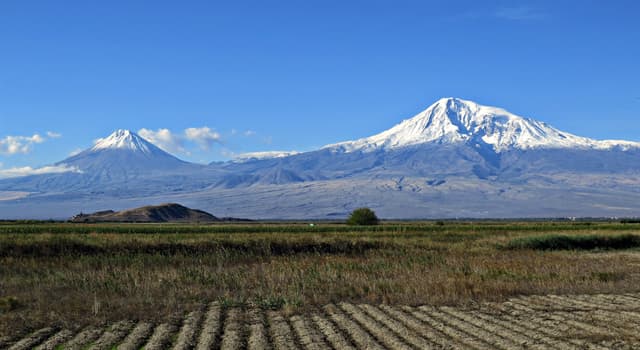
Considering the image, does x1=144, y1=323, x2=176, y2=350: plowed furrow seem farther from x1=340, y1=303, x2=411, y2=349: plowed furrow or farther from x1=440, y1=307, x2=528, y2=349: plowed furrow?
x1=440, y1=307, x2=528, y2=349: plowed furrow

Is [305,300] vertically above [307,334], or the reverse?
[305,300]

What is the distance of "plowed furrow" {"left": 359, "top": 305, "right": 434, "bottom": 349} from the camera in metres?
12.9

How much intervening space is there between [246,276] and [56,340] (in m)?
11.6

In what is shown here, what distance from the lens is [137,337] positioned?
13633 millimetres

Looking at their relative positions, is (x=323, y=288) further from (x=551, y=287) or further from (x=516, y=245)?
(x=516, y=245)

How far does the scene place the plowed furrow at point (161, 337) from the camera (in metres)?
12.8

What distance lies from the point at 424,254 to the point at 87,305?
68.5 feet

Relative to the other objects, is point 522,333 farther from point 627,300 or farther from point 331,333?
point 627,300

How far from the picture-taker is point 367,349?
40.9ft

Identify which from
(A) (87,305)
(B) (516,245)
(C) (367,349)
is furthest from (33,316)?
(B) (516,245)

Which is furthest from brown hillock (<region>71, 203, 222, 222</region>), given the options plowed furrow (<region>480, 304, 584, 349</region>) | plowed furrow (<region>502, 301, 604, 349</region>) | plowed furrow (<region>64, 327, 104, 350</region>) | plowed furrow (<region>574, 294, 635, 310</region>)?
plowed furrow (<region>502, 301, 604, 349</region>)

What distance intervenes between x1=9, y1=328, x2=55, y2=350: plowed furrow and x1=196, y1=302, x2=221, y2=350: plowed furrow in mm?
3128

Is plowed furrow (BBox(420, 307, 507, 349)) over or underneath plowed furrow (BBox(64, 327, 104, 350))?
underneath

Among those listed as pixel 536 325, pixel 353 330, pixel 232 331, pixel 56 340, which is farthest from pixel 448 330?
pixel 56 340
